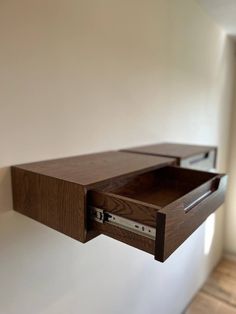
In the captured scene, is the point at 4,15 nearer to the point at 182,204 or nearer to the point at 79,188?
the point at 79,188

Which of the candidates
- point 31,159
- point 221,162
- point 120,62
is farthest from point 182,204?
point 221,162

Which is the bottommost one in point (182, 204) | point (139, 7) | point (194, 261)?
point (194, 261)

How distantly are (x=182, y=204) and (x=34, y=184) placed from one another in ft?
1.62

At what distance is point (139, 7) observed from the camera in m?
1.52

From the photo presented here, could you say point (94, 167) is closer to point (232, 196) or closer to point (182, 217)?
point (182, 217)

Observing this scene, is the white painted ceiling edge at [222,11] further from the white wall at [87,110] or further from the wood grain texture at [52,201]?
the wood grain texture at [52,201]

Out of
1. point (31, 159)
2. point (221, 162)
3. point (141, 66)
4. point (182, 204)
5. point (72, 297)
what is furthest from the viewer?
point (221, 162)

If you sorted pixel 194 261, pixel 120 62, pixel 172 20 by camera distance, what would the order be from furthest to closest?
pixel 194 261, pixel 172 20, pixel 120 62

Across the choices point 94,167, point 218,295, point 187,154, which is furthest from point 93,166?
point 218,295

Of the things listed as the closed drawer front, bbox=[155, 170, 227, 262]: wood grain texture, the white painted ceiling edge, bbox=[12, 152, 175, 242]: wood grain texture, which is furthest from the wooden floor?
the white painted ceiling edge

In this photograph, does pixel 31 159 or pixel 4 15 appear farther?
pixel 31 159

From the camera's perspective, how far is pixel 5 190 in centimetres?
97

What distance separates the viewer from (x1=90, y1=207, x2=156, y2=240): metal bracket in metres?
0.72

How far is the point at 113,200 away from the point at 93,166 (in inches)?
12.1
